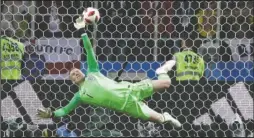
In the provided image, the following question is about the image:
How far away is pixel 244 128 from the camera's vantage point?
327 cm

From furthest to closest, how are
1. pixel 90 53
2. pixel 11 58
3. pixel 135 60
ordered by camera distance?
pixel 135 60
pixel 11 58
pixel 90 53

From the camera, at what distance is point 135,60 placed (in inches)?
130

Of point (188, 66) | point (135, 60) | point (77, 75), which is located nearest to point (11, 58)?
point (135, 60)

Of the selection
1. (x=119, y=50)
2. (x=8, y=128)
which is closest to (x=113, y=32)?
(x=119, y=50)

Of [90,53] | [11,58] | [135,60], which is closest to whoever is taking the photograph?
[90,53]

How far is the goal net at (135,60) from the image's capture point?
3174 millimetres

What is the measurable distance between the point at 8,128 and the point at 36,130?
0.13 metres

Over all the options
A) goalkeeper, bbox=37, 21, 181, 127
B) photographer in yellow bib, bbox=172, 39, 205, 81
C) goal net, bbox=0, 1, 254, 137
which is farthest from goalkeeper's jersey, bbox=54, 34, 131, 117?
photographer in yellow bib, bbox=172, 39, 205, 81

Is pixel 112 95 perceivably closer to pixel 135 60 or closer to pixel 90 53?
pixel 90 53

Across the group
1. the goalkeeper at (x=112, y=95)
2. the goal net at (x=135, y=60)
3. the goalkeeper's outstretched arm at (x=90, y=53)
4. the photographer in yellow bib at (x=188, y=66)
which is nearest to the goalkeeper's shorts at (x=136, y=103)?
the goalkeeper at (x=112, y=95)

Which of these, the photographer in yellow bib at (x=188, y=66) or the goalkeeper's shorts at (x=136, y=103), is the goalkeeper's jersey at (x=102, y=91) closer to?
the goalkeeper's shorts at (x=136, y=103)

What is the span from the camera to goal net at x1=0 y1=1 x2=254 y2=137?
3.17 m

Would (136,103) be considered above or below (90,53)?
below

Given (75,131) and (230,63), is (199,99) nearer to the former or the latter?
(230,63)
